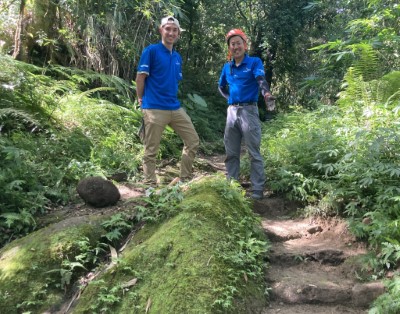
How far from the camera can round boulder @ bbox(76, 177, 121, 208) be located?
457cm

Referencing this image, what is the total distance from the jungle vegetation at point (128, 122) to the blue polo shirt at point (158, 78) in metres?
1.23

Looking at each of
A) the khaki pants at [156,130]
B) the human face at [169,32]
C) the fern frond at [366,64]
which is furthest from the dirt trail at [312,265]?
the fern frond at [366,64]

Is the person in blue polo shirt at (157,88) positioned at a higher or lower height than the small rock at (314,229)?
higher

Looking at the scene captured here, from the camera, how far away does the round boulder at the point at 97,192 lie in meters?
4.57

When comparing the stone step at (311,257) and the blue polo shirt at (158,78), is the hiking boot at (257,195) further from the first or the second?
the blue polo shirt at (158,78)

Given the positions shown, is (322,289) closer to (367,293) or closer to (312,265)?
(367,293)

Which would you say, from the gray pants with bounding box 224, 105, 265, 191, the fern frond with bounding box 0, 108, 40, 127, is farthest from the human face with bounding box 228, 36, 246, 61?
the fern frond with bounding box 0, 108, 40, 127

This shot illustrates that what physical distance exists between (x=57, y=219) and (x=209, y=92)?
9.95 meters

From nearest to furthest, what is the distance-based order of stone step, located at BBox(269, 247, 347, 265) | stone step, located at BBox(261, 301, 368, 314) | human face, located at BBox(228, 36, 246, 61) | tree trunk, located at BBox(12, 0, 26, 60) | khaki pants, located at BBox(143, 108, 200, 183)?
stone step, located at BBox(261, 301, 368, 314)
stone step, located at BBox(269, 247, 347, 265)
khaki pants, located at BBox(143, 108, 200, 183)
human face, located at BBox(228, 36, 246, 61)
tree trunk, located at BBox(12, 0, 26, 60)

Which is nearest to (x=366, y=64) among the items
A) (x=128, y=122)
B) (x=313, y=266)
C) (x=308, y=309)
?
(x=128, y=122)

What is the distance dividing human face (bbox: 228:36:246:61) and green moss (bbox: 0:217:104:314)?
2.92 metres

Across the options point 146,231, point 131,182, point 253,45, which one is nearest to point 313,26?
point 253,45

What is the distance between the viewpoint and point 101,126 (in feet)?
23.4

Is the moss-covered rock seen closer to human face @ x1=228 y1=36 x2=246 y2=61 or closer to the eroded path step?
the eroded path step
